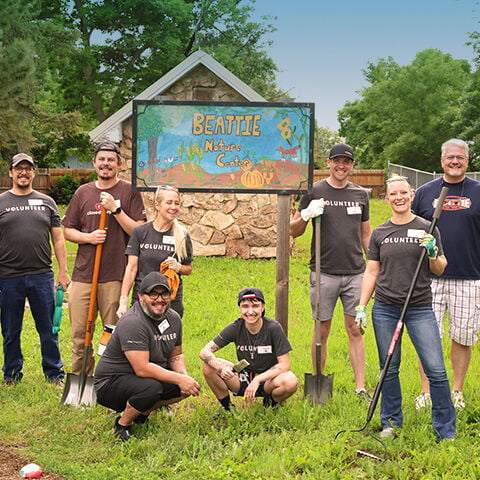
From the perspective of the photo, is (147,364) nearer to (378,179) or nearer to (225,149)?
(225,149)

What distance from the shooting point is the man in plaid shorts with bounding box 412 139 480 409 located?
4.95m

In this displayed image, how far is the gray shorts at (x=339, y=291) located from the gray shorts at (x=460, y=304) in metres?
0.63

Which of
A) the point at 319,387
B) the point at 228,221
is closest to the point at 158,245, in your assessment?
the point at 319,387

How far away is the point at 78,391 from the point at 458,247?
325 centimetres

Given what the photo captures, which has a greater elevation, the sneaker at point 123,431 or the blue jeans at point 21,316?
the blue jeans at point 21,316

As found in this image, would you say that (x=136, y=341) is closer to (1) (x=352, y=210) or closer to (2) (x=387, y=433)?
(2) (x=387, y=433)

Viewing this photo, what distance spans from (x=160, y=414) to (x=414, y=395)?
217 cm

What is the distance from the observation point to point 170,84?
538 inches

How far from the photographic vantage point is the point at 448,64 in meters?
43.2

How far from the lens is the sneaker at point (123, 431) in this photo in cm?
448

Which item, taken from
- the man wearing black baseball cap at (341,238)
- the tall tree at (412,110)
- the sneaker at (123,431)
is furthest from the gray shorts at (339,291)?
the tall tree at (412,110)

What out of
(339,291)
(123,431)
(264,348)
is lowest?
(123,431)

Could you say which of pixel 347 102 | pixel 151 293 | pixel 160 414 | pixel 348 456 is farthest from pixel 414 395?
pixel 347 102

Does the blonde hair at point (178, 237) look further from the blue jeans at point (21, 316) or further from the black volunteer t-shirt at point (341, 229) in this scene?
the blue jeans at point (21, 316)
